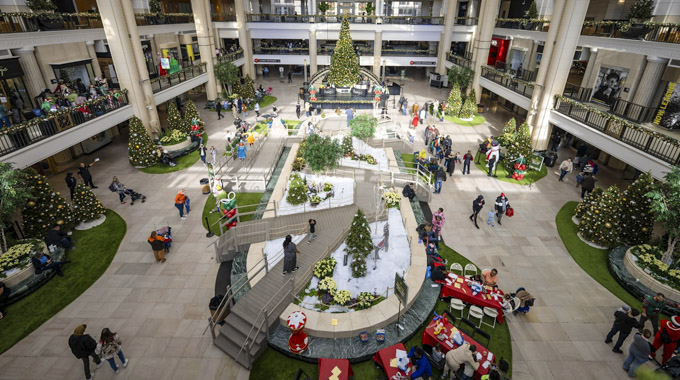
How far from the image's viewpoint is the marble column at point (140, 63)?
19.9m

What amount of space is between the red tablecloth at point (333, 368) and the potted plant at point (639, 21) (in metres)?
20.2

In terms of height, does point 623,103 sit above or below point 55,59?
below

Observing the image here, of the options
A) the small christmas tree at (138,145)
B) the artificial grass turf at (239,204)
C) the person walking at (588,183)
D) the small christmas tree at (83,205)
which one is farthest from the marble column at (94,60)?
the person walking at (588,183)

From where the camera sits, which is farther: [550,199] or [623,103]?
[623,103]

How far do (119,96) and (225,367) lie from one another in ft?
59.1

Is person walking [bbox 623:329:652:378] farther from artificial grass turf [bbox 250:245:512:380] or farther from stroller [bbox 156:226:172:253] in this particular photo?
stroller [bbox 156:226:172:253]

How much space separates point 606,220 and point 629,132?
4.74 meters

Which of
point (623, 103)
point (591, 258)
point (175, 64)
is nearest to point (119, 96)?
point (175, 64)

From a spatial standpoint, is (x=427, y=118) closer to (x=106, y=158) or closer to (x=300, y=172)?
(x=300, y=172)

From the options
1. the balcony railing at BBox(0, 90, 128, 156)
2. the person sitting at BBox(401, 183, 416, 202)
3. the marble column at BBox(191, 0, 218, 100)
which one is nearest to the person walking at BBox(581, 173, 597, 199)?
the person sitting at BBox(401, 183, 416, 202)

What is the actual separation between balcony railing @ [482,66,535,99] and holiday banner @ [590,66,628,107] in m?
3.77

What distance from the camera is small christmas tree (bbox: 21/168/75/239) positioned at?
13.2m

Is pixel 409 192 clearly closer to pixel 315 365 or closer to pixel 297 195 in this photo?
pixel 297 195

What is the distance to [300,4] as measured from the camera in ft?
154
